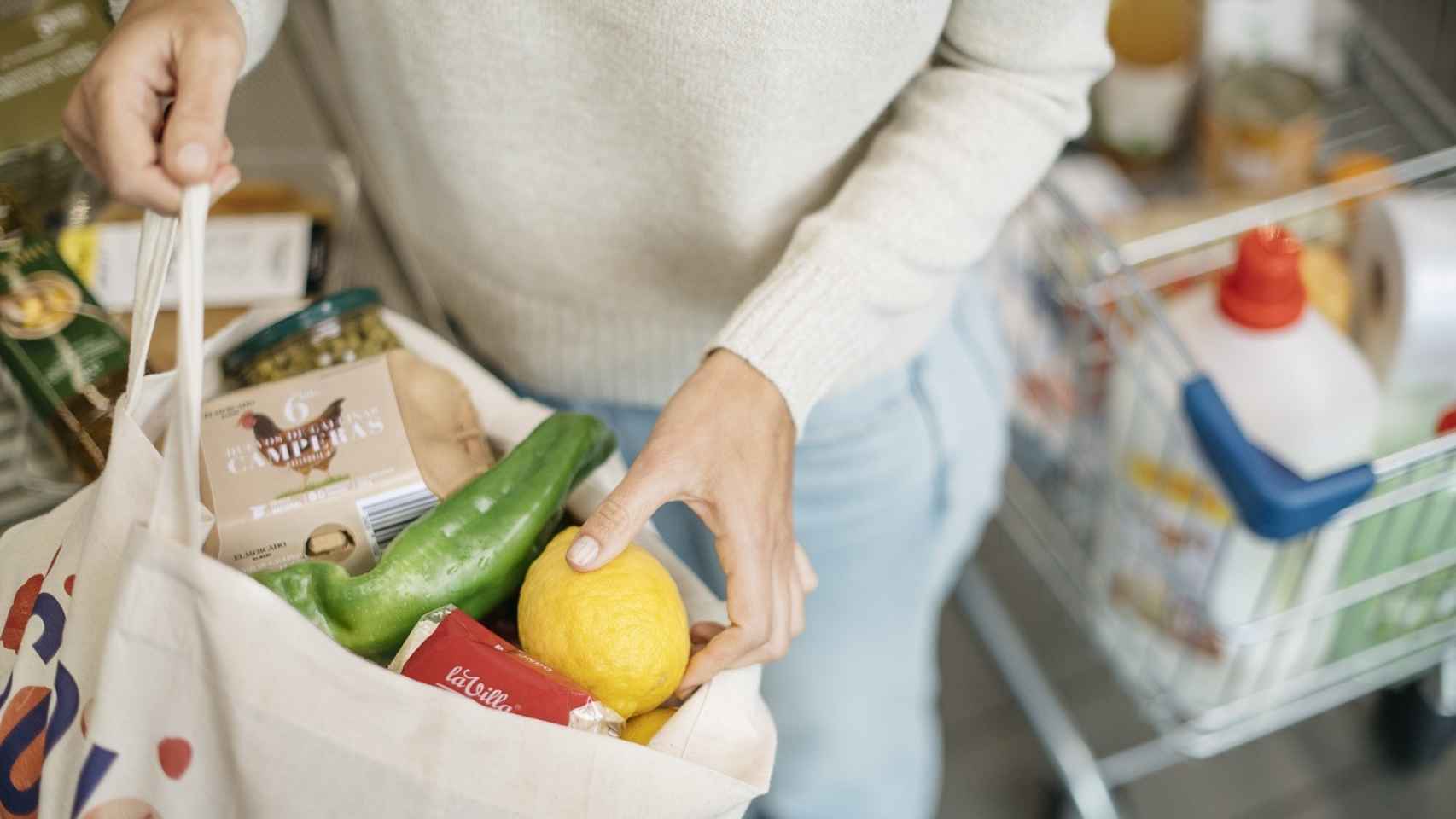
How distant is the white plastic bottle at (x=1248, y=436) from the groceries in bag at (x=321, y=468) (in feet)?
1.59

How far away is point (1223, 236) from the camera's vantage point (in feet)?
3.05

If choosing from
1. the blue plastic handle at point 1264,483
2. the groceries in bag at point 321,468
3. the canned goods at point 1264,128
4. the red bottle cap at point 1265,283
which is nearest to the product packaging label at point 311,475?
the groceries in bag at point 321,468

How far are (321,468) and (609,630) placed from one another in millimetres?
161

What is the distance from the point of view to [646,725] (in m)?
0.54

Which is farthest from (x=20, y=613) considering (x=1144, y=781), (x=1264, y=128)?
(x=1144, y=781)

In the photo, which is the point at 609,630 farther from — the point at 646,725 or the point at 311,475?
the point at 311,475

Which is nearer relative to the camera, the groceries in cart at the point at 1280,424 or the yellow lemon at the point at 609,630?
the yellow lemon at the point at 609,630

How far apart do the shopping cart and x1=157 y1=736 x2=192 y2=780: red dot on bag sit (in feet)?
1.88

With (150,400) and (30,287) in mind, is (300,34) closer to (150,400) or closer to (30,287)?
(30,287)

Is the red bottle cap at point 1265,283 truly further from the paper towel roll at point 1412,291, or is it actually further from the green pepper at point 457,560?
the green pepper at point 457,560

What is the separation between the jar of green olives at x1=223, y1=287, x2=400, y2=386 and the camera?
64 centimetres

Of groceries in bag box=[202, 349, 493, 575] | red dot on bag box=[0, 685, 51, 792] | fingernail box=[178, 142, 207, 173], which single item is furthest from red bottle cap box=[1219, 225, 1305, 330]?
red dot on bag box=[0, 685, 51, 792]

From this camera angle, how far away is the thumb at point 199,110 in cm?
49

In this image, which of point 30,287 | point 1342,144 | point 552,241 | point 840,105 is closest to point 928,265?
point 840,105
